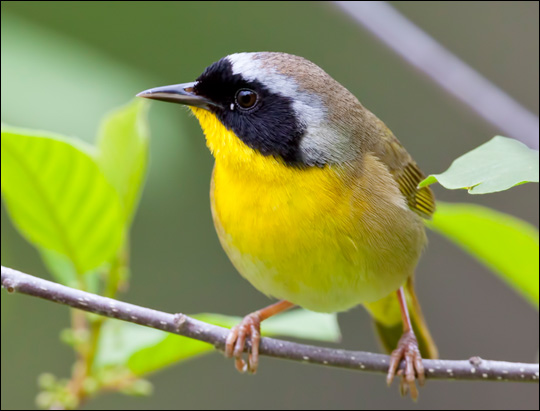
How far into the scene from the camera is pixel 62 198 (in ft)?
8.89

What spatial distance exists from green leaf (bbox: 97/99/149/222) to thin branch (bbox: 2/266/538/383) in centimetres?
54

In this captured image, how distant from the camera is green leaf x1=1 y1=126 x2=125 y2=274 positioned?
8.41 ft

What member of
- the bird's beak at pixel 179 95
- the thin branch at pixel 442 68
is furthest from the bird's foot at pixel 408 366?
the bird's beak at pixel 179 95

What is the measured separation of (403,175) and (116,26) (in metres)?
3.65

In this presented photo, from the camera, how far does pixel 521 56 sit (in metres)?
8.31

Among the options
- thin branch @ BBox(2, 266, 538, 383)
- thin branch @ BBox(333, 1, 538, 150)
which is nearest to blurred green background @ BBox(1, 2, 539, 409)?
thin branch @ BBox(333, 1, 538, 150)

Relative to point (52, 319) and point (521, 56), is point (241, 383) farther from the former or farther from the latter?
point (521, 56)

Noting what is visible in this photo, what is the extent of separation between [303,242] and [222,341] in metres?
0.44

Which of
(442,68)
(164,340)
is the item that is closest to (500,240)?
(442,68)

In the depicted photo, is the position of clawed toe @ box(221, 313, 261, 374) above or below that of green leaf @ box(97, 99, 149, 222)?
below

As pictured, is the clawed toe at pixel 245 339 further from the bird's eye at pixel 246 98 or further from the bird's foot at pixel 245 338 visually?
the bird's eye at pixel 246 98

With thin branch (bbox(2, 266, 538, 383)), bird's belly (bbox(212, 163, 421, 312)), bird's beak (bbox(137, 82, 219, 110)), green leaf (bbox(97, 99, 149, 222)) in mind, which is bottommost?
thin branch (bbox(2, 266, 538, 383))

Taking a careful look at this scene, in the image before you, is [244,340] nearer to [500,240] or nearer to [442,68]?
[500,240]

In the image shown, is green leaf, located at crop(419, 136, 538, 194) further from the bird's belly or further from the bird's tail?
the bird's tail
